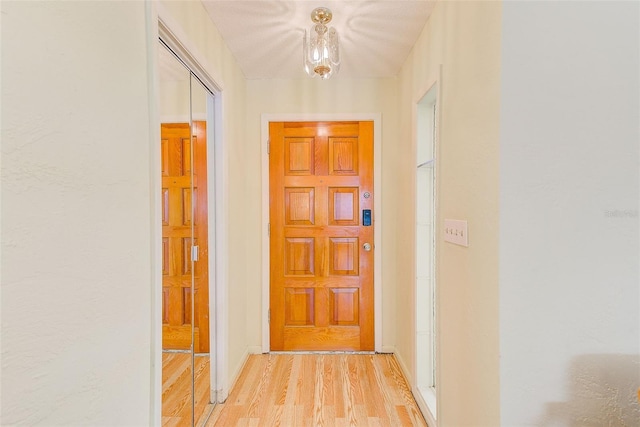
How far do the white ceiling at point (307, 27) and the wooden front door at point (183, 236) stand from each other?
2.19 feet

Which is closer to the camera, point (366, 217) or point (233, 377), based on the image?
point (233, 377)

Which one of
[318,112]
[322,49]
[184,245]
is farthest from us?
[318,112]

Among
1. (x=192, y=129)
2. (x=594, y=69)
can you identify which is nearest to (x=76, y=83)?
(x=192, y=129)

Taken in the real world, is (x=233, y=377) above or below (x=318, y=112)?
below

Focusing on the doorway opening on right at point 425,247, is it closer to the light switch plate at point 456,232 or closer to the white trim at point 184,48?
the light switch plate at point 456,232

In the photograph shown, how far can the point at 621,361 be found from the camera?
113cm

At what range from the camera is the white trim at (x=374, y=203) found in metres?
2.77

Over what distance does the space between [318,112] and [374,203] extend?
907 mm

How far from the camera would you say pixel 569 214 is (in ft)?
3.65

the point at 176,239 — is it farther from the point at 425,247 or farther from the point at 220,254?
the point at 425,247

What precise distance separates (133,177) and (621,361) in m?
1.80

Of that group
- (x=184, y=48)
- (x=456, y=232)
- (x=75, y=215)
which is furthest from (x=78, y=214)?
(x=456, y=232)

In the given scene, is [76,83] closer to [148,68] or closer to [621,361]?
[148,68]

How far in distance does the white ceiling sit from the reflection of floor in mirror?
186cm
